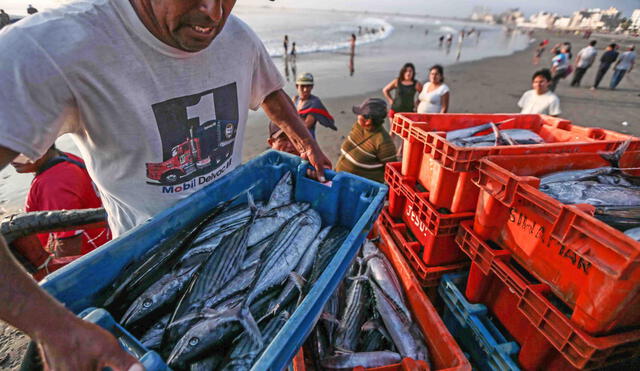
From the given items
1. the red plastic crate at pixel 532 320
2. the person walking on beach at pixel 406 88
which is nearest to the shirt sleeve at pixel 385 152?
the red plastic crate at pixel 532 320

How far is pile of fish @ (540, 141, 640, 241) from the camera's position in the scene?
163cm

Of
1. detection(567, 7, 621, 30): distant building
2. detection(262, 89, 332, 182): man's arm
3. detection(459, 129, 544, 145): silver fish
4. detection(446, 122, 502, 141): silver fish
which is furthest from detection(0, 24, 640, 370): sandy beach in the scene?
detection(567, 7, 621, 30): distant building

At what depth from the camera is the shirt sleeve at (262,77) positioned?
2084 millimetres

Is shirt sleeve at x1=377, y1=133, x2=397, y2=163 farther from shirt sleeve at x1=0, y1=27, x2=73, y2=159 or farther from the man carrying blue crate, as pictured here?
shirt sleeve at x1=0, y1=27, x2=73, y2=159

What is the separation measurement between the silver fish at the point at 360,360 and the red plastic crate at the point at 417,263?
668 mm

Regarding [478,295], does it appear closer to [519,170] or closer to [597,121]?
[519,170]

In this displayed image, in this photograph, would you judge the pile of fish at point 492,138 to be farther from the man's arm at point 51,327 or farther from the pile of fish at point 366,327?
the man's arm at point 51,327

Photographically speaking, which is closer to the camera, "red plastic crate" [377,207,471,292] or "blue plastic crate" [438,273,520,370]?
"blue plastic crate" [438,273,520,370]

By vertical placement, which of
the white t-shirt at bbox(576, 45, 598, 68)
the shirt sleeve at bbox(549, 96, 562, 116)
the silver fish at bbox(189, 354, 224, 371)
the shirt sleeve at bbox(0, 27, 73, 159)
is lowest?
the silver fish at bbox(189, 354, 224, 371)

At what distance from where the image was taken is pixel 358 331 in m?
2.03

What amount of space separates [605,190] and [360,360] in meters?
1.97

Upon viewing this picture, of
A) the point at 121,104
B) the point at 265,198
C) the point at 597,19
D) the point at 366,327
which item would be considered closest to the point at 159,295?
the point at 121,104

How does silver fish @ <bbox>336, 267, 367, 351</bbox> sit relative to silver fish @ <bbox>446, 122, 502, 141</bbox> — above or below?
below

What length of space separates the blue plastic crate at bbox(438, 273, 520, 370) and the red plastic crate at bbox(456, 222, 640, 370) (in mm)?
71
